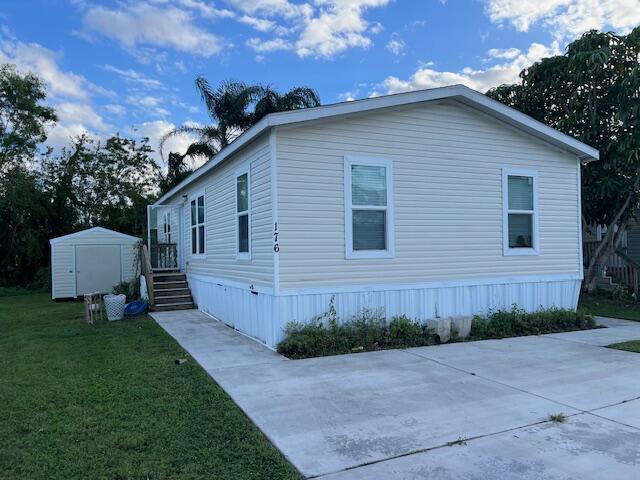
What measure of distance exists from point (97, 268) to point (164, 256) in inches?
146

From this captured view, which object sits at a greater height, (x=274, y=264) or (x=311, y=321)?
(x=274, y=264)

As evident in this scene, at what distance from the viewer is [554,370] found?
18.7 ft

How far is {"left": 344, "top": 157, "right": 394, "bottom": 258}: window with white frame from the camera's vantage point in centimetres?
738

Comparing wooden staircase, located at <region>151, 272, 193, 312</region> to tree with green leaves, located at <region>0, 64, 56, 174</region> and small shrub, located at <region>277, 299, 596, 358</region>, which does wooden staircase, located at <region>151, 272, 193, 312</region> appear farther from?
tree with green leaves, located at <region>0, 64, 56, 174</region>

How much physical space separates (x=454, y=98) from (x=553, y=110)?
7.04m

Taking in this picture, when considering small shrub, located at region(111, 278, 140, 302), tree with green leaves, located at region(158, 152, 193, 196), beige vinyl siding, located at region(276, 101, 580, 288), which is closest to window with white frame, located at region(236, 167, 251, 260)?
beige vinyl siding, located at region(276, 101, 580, 288)

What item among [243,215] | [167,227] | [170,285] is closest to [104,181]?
[167,227]

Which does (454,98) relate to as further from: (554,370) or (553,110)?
(553,110)

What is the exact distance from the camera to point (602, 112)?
40.6 ft

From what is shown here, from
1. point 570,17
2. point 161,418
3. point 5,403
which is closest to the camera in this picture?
point 161,418

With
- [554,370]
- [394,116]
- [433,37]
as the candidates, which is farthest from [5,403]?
[433,37]

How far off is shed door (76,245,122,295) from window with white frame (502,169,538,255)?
542 inches

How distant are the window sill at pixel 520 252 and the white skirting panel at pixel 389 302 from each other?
54 centimetres

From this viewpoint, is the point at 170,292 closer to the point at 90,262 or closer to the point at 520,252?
the point at 90,262
